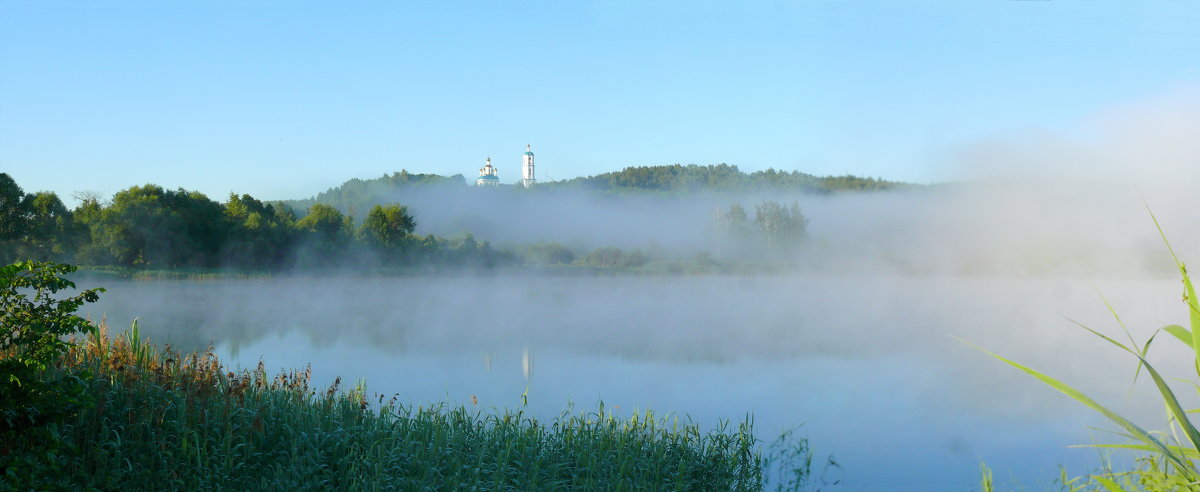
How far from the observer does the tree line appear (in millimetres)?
26828

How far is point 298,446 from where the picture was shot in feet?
18.6

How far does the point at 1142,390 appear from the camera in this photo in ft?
47.0

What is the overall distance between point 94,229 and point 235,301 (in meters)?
8.79

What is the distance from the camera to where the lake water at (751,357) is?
32.2 ft

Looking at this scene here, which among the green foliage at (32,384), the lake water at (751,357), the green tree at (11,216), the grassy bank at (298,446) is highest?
the green tree at (11,216)

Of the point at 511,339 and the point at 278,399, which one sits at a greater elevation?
the point at 278,399

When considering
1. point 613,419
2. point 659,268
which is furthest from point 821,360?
point 659,268

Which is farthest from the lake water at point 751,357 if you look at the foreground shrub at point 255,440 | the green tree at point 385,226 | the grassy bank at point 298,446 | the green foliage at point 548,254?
the green foliage at point 548,254

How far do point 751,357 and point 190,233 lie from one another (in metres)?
27.8

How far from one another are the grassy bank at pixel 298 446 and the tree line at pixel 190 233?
1929 cm

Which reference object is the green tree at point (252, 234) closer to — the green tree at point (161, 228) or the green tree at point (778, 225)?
the green tree at point (161, 228)

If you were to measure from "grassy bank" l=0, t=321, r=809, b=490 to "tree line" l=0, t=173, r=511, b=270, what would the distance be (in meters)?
19.3

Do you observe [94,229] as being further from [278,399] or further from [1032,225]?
[1032,225]

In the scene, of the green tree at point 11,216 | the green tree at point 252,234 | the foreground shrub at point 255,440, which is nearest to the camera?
the foreground shrub at point 255,440
